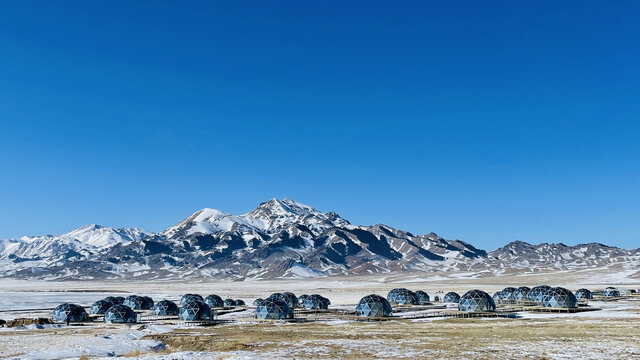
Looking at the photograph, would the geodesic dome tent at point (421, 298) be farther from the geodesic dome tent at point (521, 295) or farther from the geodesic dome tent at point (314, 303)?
the geodesic dome tent at point (314, 303)

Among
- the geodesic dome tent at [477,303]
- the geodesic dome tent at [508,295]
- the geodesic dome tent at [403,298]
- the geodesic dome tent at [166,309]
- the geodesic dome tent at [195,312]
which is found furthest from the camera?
the geodesic dome tent at [508,295]

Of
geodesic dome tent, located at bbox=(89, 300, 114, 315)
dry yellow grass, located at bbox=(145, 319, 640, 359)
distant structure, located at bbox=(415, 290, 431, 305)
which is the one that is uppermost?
geodesic dome tent, located at bbox=(89, 300, 114, 315)

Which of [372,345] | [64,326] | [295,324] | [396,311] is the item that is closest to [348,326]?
[295,324]

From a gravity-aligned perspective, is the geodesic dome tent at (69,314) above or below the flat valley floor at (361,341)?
above

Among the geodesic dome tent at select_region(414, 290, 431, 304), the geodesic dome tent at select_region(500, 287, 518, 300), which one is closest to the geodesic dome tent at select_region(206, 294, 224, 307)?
the geodesic dome tent at select_region(414, 290, 431, 304)

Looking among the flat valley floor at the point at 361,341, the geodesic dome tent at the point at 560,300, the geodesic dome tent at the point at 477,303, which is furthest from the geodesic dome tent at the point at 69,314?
the geodesic dome tent at the point at 560,300

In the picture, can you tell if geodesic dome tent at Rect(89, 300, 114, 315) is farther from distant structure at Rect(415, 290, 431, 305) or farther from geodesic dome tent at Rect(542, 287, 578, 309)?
geodesic dome tent at Rect(542, 287, 578, 309)

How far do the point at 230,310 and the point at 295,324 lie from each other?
1433 inches

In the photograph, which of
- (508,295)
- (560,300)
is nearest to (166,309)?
(560,300)

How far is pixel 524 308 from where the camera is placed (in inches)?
3652

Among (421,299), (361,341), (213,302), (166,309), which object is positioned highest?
(213,302)

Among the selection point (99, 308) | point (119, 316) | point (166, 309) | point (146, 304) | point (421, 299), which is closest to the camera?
point (119, 316)

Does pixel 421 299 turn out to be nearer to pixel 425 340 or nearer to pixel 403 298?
pixel 403 298

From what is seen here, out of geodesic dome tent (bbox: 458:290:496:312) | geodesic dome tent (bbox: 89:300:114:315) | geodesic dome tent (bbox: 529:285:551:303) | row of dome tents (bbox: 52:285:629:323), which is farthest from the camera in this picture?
geodesic dome tent (bbox: 529:285:551:303)
